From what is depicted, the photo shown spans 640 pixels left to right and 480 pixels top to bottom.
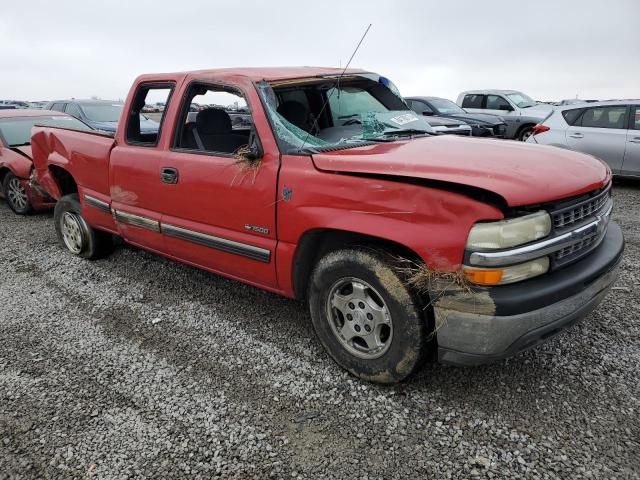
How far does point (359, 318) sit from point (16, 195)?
20.4ft

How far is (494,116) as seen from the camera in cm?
1230

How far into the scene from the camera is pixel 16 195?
676cm

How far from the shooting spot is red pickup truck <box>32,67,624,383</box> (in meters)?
2.18

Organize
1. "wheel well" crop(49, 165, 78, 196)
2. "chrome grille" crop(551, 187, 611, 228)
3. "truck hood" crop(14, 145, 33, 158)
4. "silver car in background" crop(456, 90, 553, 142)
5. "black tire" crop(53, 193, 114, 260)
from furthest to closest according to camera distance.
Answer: "silver car in background" crop(456, 90, 553, 142), "truck hood" crop(14, 145, 33, 158), "wheel well" crop(49, 165, 78, 196), "black tire" crop(53, 193, 114, 260), "chrome grille" crop(551, 187, 611, 228)

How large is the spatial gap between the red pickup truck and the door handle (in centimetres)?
1

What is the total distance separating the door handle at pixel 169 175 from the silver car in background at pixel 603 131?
21.9 ft

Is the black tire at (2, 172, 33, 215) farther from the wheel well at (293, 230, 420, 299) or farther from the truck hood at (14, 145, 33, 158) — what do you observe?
the wheel well at (293, 230, 420, 299)

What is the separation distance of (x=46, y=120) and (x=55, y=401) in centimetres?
617

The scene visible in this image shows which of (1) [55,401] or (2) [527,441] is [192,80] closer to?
(1) [55,401]

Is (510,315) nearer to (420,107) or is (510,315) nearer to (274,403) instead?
(274,403)

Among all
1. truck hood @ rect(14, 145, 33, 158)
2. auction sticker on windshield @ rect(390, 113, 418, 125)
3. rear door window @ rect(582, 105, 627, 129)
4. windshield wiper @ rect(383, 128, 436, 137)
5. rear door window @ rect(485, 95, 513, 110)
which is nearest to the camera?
windshield wiper @ rect(383, 128, 436, 137)

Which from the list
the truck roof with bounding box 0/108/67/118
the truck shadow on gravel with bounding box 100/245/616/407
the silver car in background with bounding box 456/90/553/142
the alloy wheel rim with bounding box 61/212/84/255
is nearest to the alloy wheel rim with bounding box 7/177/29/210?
the truck roof with bounding box 0/108/67/118

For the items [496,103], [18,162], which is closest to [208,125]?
[18,162]

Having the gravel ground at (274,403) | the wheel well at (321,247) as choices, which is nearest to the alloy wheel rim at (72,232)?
the gravel ground at (274,403)
